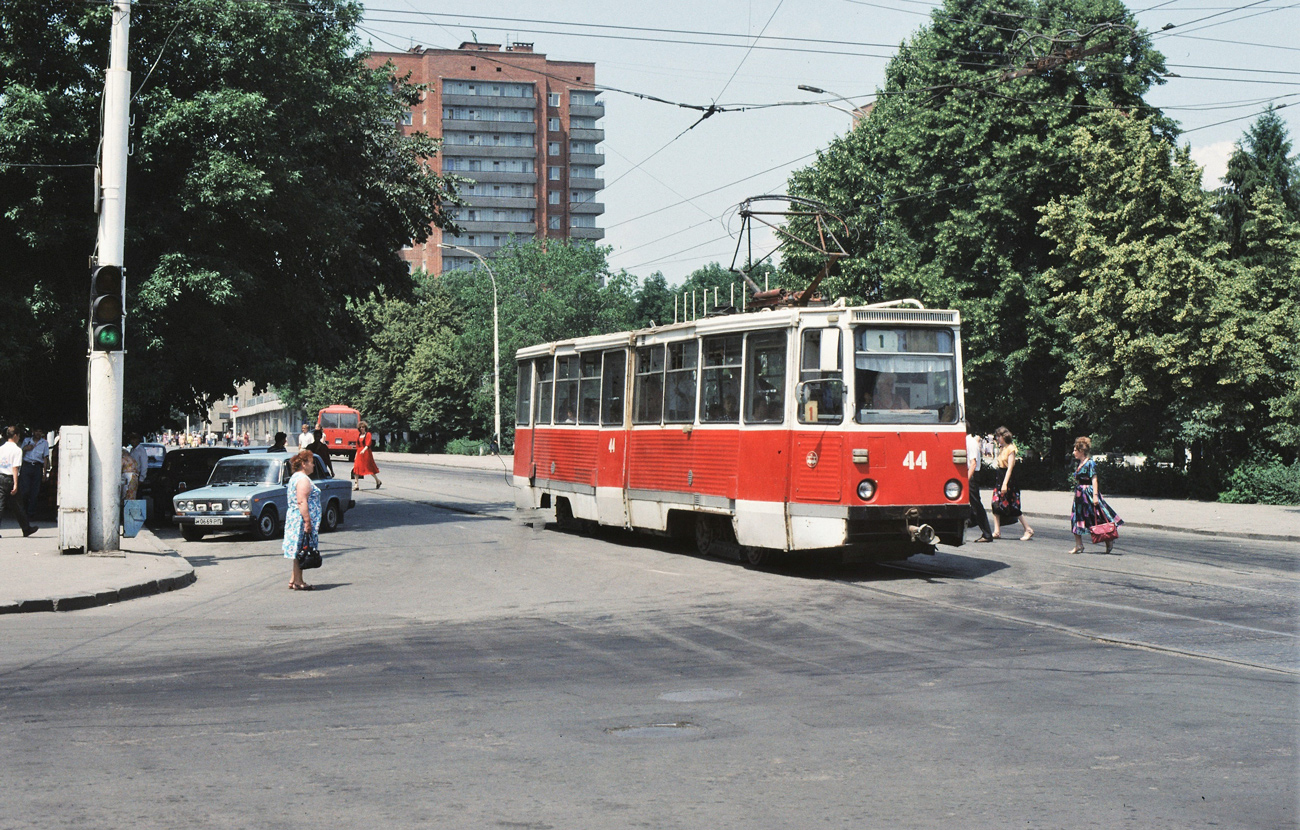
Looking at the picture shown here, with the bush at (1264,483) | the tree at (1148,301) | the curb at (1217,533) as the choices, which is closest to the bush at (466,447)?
the tree at (1148,301)

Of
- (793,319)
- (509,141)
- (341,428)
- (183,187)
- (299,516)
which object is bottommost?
(299,516)

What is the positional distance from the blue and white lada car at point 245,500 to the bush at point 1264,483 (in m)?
22.1

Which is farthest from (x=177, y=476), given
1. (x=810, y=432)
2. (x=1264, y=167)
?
(x=1264, y=167)

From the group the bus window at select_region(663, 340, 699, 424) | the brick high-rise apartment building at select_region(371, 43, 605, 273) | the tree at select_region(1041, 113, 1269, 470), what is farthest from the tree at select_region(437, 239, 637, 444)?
the bus window at select_region(663, 340, 699, 424)

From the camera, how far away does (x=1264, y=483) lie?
32.0 metres

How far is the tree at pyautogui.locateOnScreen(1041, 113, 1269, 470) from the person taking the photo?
33406 millimetres

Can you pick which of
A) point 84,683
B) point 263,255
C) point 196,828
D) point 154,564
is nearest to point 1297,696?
point 196,828

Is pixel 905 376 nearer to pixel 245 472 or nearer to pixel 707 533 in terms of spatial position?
pixel 707 533

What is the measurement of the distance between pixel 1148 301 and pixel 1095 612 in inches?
929

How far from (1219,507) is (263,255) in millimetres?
22384

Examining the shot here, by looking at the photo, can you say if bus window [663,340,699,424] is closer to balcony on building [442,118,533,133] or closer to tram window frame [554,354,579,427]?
tram window frame [554,354,579,427]

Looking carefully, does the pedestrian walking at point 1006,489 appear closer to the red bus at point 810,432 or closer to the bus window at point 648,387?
the red bus at point 810,432

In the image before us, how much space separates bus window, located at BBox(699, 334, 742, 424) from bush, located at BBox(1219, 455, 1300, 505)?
781 inches

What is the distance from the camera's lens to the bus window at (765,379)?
16.3 metres
